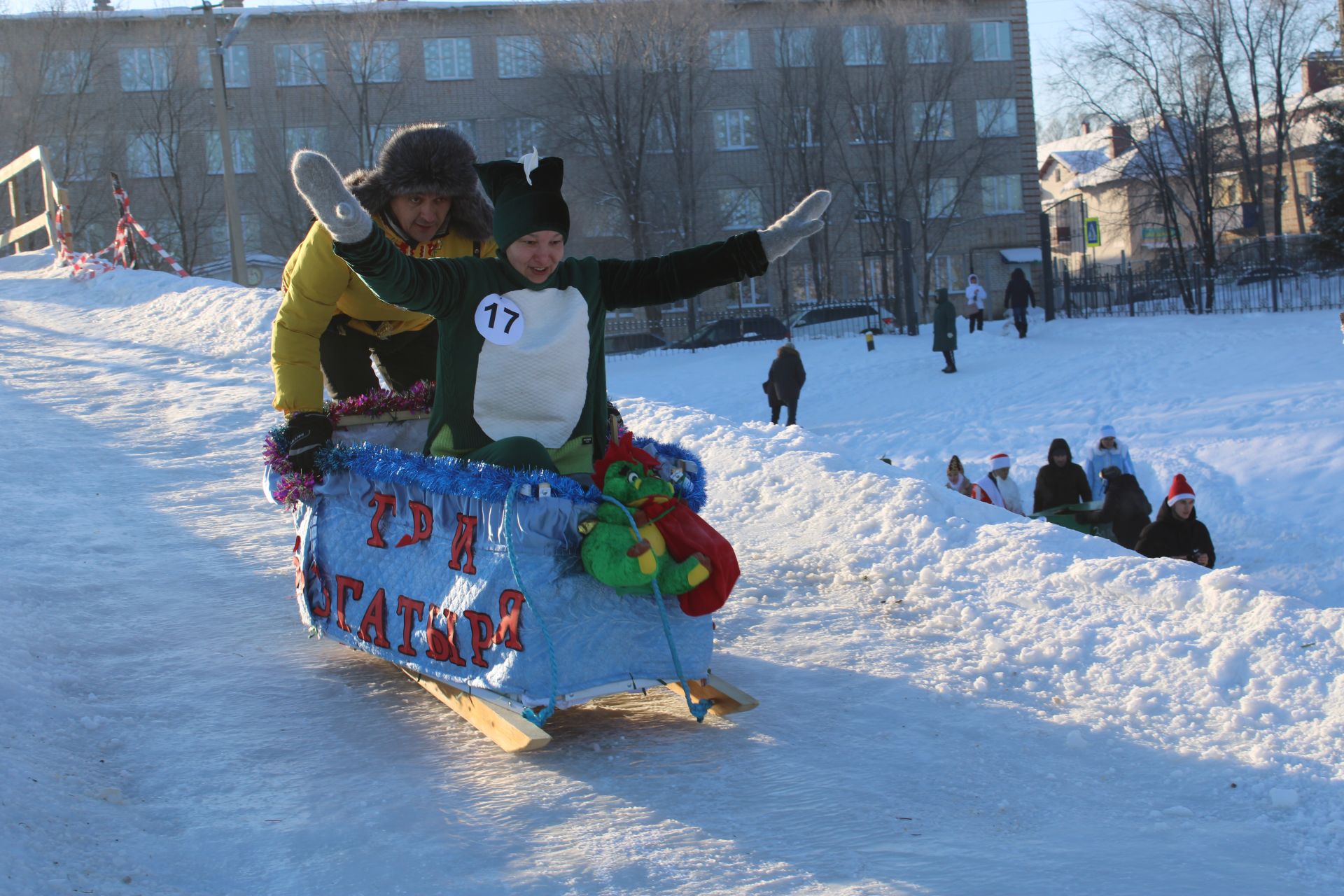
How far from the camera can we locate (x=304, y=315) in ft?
15.7

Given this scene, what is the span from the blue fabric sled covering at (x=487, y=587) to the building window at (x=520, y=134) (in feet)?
112

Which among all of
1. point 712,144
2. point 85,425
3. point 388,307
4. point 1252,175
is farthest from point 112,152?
point 388,307

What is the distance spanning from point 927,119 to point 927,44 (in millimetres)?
2232

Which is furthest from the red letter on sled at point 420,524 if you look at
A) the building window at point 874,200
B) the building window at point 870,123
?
the building window at point 870,123

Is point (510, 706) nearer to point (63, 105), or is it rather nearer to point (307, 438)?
point (307, 438)

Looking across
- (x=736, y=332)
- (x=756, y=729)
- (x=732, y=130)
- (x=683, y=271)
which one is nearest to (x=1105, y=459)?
(x=683, y=271)

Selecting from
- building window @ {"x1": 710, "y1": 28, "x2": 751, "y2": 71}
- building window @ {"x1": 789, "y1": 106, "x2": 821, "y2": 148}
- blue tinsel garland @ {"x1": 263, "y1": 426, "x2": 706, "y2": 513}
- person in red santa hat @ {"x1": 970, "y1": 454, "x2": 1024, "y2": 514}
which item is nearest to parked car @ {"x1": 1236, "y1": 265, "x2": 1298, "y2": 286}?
building window @ {"x1": 789, "y1": 106, "x2": 821, "y2": 148}

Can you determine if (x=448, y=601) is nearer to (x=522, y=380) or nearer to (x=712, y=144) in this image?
(x=522, y=380)

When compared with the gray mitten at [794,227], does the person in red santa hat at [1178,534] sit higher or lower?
lower

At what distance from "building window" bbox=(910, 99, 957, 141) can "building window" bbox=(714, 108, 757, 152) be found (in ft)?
17.6

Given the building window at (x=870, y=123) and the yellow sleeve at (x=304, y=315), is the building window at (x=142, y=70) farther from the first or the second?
the yellow sleeve at (x=304, y=315)

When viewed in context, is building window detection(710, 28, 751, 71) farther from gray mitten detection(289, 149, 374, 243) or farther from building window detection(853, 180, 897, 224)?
gray mitten detection(289, 149, 374, 243)

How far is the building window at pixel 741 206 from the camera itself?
39.9 metres

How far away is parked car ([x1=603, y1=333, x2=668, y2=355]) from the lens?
30.1 m
